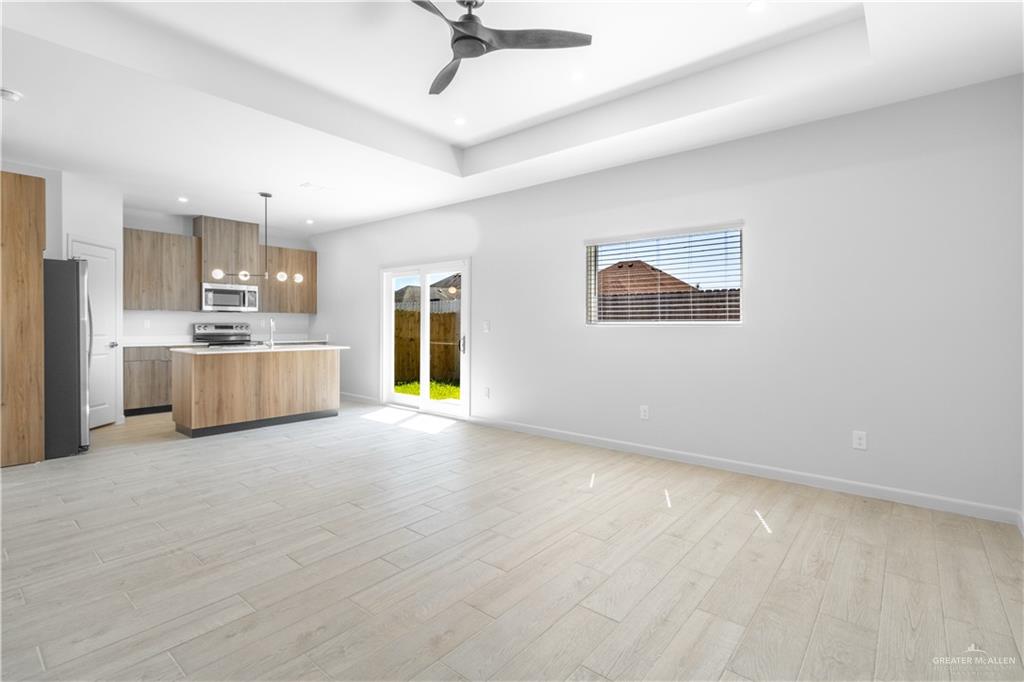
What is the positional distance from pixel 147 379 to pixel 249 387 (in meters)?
2.14

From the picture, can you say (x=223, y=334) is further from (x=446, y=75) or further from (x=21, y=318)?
(x=446, y=75)

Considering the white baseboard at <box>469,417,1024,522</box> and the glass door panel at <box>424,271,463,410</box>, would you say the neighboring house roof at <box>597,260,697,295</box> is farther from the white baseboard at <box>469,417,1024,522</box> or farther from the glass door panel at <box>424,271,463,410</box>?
the glass door panel at <box>424,271,463,410</box>

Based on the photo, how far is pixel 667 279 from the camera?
14.8 ft

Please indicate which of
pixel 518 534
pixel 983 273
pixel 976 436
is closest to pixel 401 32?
pixel 518 534

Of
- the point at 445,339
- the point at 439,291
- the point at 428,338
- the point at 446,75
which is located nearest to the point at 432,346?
the point at 428,338

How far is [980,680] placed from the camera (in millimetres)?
1688

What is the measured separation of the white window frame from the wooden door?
15.3 feet

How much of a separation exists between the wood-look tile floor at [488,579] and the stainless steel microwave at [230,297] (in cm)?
364

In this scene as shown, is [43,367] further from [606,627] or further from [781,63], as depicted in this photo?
[781,63]

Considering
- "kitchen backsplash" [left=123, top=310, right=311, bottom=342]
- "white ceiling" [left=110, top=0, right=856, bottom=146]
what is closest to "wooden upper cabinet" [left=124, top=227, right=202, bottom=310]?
"kitchen backsplash" [left=123, top=310, right=311, bottom=342]

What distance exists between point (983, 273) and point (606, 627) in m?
3.14

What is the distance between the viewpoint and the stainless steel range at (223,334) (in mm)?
7328

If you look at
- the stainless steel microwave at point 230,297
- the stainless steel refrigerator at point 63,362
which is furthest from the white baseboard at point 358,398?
the stainless steel refrigerator at point 63,362

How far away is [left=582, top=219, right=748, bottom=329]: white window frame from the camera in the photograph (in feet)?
13.3
